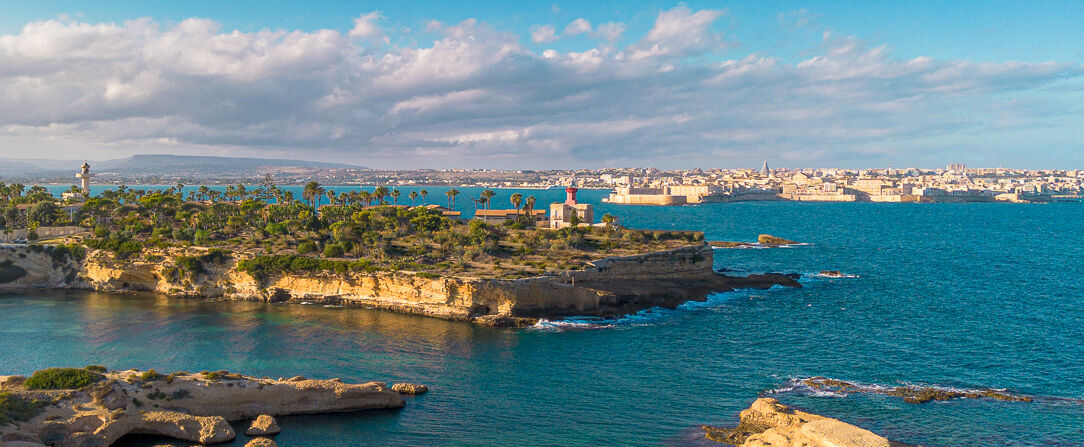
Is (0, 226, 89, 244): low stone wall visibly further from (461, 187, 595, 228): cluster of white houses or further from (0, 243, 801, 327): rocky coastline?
(461, 187, 595, 228): cluster of white houses

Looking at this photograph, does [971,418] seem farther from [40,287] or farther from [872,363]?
[40,287]

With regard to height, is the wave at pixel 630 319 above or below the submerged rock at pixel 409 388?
above

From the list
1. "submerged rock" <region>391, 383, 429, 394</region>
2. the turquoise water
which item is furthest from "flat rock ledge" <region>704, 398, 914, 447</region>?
"submerged rock" <region>391, 383, 429, 394</region>

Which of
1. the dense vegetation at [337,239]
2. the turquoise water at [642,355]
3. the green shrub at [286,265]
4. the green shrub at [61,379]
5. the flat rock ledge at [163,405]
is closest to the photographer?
the flat rock ledge at [163,405]

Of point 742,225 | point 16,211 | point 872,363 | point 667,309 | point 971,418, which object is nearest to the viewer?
point 971,418

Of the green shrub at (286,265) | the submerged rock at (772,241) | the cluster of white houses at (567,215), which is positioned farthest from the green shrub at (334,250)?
the submerged rock at (772,241)

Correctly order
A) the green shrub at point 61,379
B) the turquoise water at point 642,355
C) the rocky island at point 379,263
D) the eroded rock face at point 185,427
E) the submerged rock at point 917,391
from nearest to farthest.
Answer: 1. the eroded rock face at point 185,427
2. the green shrub at point 61,379
3. the turquoise water at point 642,355
4. the submerged rock at point 917,391
5. the rocky island at point 379,263

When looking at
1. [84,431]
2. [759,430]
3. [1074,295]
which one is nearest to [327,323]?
[84,431]

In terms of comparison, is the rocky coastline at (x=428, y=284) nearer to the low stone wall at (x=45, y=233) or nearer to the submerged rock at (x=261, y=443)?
the low stone wall at (x=45, y=233)

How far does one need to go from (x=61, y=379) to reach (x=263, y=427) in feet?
29.7

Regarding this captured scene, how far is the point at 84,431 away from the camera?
2820 cm

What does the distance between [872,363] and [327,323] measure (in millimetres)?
36958

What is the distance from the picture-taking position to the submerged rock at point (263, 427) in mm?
29938

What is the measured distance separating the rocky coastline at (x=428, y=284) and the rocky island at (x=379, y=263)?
99 millimetres
